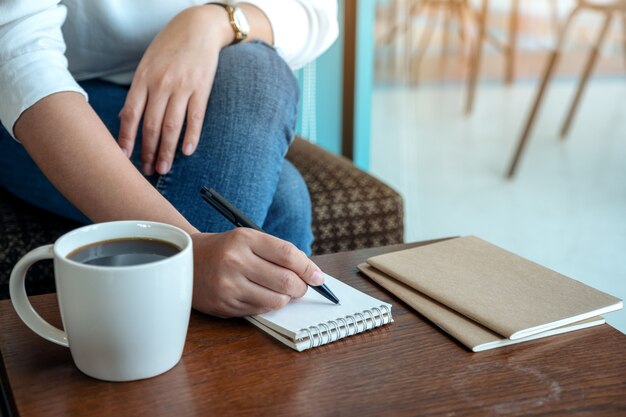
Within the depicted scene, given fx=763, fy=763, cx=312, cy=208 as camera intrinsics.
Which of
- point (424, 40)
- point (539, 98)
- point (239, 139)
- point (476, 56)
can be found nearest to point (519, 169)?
point (539, 98)

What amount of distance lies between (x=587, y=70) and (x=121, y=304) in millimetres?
1873

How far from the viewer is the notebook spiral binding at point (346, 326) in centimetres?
57

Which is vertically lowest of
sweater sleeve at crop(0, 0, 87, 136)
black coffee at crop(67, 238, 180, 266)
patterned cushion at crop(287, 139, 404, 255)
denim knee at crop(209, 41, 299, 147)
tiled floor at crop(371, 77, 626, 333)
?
tiled floor at crop(371, 77, 626, 333)

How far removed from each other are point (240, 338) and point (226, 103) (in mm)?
325

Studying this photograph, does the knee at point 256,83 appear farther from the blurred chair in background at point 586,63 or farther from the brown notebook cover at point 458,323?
the blurred chair in background at point 586,63

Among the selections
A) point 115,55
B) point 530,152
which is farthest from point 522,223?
point 115,55

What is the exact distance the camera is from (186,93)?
818 millimetres

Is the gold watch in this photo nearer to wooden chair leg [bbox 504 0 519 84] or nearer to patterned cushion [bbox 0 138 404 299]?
patterned cushion [bbox 0 138 404 299]

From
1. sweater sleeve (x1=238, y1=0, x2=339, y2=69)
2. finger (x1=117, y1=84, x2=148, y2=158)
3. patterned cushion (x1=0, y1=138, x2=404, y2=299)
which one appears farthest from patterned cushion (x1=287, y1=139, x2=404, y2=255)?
finger (x1=117, y1=84, x2=148, y2=158)

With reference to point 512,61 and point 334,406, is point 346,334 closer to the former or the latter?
point 334,406

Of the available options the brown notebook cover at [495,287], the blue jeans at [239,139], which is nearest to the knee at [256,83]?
the blue jeans at [239,139]

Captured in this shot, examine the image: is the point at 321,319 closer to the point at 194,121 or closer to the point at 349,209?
the point at 194,121

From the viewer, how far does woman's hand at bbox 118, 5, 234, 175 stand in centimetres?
81

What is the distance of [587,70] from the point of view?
2088 mm
